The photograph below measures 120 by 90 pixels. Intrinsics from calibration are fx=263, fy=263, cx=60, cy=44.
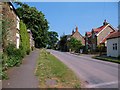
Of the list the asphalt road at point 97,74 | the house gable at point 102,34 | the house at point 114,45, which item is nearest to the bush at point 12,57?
the asphalt road at point 97,74

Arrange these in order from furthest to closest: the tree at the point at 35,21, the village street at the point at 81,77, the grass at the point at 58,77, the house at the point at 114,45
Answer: the tree at the point at 35,21 < the house at the point at 114,45 < the grass at the point at 58,77 < the village street at the point at 81,77

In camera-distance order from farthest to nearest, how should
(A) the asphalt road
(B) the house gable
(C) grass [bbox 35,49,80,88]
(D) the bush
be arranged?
(B) the house gable < (D) the bush < (A) the asphalt road < (C) grass [bbox 35,49,80,88]

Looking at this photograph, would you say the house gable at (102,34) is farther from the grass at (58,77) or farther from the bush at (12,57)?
the grass at (58,77)

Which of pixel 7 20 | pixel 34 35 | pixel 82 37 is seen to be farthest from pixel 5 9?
pixel 82 37

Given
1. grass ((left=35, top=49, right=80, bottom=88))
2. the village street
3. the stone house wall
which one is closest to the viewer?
the village street


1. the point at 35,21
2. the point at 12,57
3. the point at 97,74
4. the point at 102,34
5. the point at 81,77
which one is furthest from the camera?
the point at 35,21

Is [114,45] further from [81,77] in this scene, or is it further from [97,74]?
[81,77]

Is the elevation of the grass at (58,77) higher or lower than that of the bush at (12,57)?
lower

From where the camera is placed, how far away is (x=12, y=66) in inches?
683

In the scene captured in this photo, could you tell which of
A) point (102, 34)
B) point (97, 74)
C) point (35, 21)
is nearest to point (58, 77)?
point (97, 74)

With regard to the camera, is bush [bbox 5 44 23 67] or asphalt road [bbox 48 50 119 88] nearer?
asphalt road [bbox 48 50 119 88]

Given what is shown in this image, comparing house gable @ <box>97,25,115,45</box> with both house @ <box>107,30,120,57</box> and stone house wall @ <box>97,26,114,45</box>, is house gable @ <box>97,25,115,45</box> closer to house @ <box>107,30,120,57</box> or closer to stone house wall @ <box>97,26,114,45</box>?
stone house wall @ <box>97,26,114,45</box>

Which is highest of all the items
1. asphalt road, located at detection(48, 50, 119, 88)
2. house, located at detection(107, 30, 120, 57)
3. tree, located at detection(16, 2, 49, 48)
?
tree, located at detection(16, 2, 49, 48)

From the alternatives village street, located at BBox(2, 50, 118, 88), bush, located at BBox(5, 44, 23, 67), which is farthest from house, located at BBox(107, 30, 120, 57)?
bush, located at BBox(5, 44, 23, 67)
